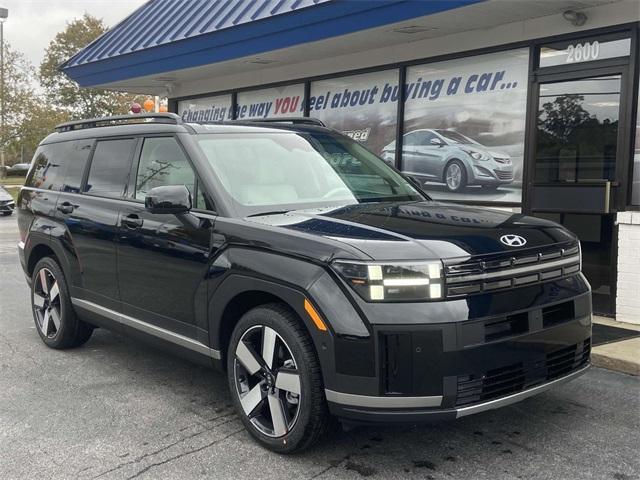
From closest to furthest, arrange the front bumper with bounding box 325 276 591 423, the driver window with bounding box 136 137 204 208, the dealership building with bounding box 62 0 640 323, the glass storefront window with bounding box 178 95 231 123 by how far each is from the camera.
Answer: the front bumper with bounding box 325 276 591 423, the driver window with bounding box 136 137 204 208, the dealership building with bounding box 62 0 640 323, the glass storefront window with bounding box 178 95 231 123

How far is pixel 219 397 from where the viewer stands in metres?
4.34

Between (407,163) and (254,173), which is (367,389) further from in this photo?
(407,163)

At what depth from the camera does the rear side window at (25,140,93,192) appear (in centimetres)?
532

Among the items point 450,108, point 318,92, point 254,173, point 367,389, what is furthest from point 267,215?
point 318,92

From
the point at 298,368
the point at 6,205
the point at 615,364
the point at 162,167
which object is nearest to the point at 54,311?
the point at 162,167

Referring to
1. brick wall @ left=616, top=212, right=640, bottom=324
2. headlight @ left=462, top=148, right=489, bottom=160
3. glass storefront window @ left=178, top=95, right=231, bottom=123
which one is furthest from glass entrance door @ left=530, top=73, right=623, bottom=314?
glass storefront window @ left=178, top=95, right=231, bottom=123

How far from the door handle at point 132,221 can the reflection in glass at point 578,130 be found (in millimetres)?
4766

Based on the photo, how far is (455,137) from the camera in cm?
827

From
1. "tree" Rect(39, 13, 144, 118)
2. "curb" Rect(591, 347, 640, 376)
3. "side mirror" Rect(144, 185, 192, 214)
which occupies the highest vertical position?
"tree" Rect(39, 13, 144, 118)

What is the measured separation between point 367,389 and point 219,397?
1.65 meters

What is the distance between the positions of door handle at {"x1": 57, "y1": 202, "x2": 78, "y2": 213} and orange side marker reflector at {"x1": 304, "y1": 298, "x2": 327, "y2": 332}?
9.08ft

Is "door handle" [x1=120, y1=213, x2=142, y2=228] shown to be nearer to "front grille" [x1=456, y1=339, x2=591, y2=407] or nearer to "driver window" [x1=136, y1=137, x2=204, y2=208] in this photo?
"driver window" [x1=136, y1=137, x2=204, y2=208]

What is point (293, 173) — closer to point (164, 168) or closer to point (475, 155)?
point (164, 168)

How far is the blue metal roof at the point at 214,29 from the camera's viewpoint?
711cm
